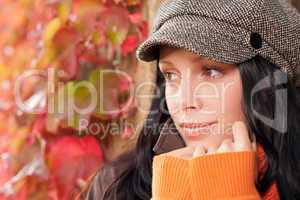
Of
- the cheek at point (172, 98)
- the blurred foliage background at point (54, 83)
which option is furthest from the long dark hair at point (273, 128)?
the blurred foliage background at point (54, 83)

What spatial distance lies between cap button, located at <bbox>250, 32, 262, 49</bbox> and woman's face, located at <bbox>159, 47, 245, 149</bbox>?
65 millimetres

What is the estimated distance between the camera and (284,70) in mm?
1220

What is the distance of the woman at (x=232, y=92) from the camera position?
3.84ft

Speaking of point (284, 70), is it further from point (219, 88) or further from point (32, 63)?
point (32, 63)

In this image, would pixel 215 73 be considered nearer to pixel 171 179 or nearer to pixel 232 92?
pixel 232 92

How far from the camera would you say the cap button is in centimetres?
118

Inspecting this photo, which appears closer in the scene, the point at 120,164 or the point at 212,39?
the point at 212,39

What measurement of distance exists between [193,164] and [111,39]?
0.69 metres

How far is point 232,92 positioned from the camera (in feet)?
3.96

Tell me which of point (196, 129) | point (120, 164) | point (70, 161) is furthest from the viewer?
point (70, 161)

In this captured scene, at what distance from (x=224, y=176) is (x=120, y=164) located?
1.32 ft

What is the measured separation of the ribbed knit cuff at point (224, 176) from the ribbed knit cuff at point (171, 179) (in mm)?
20

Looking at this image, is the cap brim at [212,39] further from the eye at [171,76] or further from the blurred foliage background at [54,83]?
the blurred foliage background at [54,83]

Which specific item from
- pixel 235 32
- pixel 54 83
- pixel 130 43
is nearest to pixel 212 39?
pixel 235 32
